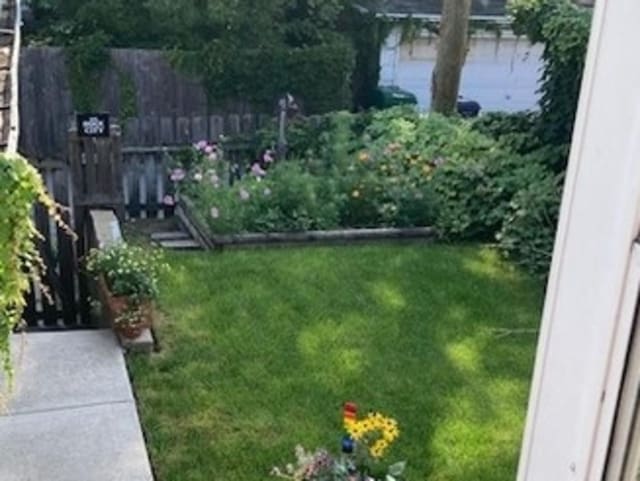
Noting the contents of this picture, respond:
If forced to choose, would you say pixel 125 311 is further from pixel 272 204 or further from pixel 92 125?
pixel 272 204

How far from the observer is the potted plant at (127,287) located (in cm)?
411

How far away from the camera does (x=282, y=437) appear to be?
3.56 m

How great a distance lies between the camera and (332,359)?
14.0ft

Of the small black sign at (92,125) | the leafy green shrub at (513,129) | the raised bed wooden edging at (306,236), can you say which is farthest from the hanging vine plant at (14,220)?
the leafy green shrub at (513,129)

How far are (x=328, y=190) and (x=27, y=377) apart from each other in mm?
3319

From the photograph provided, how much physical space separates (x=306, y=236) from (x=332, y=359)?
200cm

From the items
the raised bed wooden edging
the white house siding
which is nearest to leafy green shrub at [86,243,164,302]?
the raised bed wooden edging

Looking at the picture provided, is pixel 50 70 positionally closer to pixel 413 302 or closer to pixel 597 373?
pixel 413 302

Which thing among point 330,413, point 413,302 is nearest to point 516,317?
point 413,302

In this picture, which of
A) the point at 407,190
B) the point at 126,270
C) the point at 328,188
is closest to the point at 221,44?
the point at 328,188

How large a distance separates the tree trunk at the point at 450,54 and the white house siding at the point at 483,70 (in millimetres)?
4434

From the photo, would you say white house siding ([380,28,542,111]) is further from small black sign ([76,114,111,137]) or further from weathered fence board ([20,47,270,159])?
small black sign ([76,114,111,137])

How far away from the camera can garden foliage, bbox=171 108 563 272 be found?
19.7 ft

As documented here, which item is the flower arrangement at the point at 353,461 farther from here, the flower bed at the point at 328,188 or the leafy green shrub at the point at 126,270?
the flower bed at the point at 328,188
